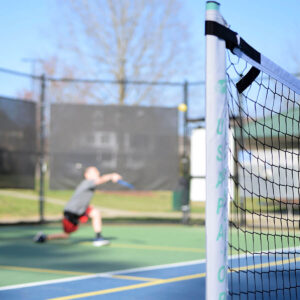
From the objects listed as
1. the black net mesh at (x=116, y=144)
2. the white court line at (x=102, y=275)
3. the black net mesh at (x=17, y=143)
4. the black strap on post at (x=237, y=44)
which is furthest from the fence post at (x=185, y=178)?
the black strap on post at (x=237, y=44)

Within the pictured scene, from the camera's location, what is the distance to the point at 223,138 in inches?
123

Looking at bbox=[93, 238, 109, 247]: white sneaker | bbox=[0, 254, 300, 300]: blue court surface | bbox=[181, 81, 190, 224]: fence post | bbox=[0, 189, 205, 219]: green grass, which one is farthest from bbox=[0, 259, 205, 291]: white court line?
bbox=[0, 189, 205, 219]: green grass

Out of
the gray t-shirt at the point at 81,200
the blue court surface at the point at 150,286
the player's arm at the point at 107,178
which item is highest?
the player's arm at the point at 107,178

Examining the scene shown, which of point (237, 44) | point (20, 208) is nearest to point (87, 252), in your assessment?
point (237, 44)

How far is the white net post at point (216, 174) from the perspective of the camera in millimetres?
3053

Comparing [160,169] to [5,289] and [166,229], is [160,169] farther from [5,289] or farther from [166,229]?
[5,289]

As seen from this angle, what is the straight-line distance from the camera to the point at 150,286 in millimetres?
5715

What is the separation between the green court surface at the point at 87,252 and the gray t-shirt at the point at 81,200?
0.58m

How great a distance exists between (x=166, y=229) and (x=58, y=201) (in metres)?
10.2

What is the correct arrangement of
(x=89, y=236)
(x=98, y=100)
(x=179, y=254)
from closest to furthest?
(x=179, y=254), (x=89, y=236), (x=98, y=100)

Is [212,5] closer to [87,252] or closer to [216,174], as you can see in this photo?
[216,174]

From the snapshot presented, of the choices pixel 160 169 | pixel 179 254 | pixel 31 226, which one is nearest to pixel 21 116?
pixel 31 226

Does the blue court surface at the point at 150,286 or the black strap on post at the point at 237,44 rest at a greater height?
the black strap on post at the point at 237,44

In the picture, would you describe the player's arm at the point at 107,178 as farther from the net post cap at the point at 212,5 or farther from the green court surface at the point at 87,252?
the net post cap at the point at 212,5
